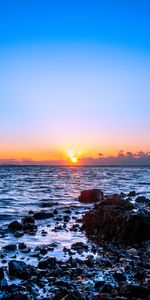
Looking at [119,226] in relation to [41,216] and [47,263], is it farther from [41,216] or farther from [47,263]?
[41,216]

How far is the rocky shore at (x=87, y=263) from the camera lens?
9.05m

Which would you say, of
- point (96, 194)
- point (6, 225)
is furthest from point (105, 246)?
point (96, 194)

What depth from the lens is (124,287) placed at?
914 centimetres

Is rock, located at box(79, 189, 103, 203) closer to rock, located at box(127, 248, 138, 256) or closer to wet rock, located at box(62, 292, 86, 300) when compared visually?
rock, located at box(127, 248, 138, 256)

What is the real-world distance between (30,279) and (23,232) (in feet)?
26.6

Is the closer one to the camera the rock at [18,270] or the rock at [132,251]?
the rock at [18,270]

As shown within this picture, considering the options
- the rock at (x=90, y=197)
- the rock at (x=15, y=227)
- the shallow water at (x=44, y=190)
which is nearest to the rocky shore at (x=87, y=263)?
the rock at (x=15, y=227)

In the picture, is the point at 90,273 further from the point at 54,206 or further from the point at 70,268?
the point at 54,206

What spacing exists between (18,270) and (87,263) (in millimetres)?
2486

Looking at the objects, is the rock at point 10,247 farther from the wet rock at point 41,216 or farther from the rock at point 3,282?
the wet rock at point 41,216

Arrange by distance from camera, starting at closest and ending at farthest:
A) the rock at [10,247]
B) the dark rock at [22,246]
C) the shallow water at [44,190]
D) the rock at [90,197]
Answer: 1. the rock at [10,247]
2. the dark rock at [22,246]
3. the shallow water at [44,190]
4. the rock at [90,197]

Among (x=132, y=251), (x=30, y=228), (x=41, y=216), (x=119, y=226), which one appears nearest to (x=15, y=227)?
(x=30, y=228)

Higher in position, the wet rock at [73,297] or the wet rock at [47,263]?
the wet rock at [73,297]

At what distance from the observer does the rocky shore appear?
29.7 feet
